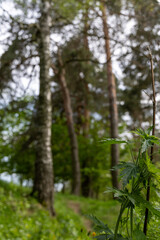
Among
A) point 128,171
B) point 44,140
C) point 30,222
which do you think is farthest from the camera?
point 44,140

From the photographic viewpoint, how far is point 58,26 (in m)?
10.5

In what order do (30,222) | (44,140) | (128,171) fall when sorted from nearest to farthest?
1. (128,171)
2. (30,222)
3. (44,140)

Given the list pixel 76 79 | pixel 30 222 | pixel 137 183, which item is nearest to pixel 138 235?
pixel 137 183

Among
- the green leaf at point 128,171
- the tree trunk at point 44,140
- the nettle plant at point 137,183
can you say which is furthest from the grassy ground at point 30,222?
the green leaf at point 128,171

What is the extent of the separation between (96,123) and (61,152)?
10.1ft

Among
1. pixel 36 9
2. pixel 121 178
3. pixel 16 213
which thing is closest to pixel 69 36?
pixel 36 9

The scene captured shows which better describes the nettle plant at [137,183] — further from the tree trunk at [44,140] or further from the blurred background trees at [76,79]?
the tree trunk at [44,140]

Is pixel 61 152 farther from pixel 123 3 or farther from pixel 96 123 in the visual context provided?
pixel 123 3

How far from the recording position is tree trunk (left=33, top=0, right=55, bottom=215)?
7.59 meters

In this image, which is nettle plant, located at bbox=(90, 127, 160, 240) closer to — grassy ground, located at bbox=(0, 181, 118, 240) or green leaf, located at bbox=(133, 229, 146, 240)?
green leaf, located at bbox=(133, 229, 146, 240)

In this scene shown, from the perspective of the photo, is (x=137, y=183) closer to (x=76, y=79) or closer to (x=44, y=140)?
(x=44, y=140)

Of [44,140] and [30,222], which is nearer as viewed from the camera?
[30,222]

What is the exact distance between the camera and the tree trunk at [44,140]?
7.59 m

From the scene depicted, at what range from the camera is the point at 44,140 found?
784 centimetres
